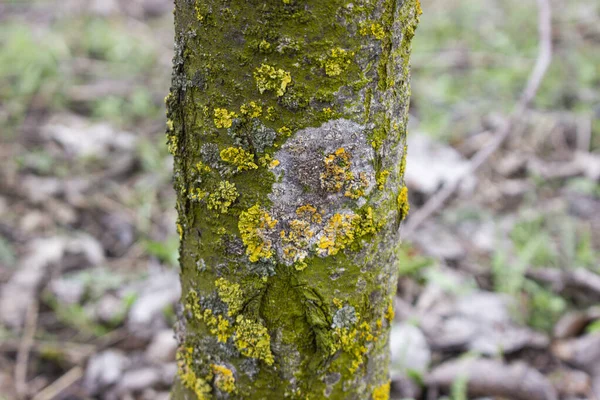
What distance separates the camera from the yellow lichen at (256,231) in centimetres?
94

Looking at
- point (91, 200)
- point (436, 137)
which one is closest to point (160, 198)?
point (91, 200)

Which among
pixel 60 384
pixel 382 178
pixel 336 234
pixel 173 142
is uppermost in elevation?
pixel 173 142

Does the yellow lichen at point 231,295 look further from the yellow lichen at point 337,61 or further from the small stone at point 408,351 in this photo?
the small stone at point 408,351

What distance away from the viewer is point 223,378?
3.52 ft

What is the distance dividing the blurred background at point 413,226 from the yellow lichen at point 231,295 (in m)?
1.35

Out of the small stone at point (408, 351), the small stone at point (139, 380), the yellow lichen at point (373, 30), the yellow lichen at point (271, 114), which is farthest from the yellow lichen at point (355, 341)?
the small stone at point (139, 380)

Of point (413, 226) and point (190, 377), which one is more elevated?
point (413, 226)

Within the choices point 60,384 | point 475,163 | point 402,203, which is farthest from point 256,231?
point 475,163

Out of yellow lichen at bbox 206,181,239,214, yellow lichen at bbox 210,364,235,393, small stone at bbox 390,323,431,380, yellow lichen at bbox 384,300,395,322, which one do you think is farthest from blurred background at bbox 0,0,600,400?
yellow lichen at bbox 206,181,239,214

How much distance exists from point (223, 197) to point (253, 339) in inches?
12.1

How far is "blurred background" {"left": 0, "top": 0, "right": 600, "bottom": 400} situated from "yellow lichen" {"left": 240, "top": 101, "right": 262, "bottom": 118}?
5.32 feet

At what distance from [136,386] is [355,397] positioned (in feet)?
4.85

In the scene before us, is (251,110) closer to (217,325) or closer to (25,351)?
(217,325)

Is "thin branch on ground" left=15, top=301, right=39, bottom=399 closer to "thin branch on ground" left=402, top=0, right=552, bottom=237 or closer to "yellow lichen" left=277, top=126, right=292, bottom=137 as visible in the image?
"yellow lichen" left=277, top=126, right=292, bottom=137
